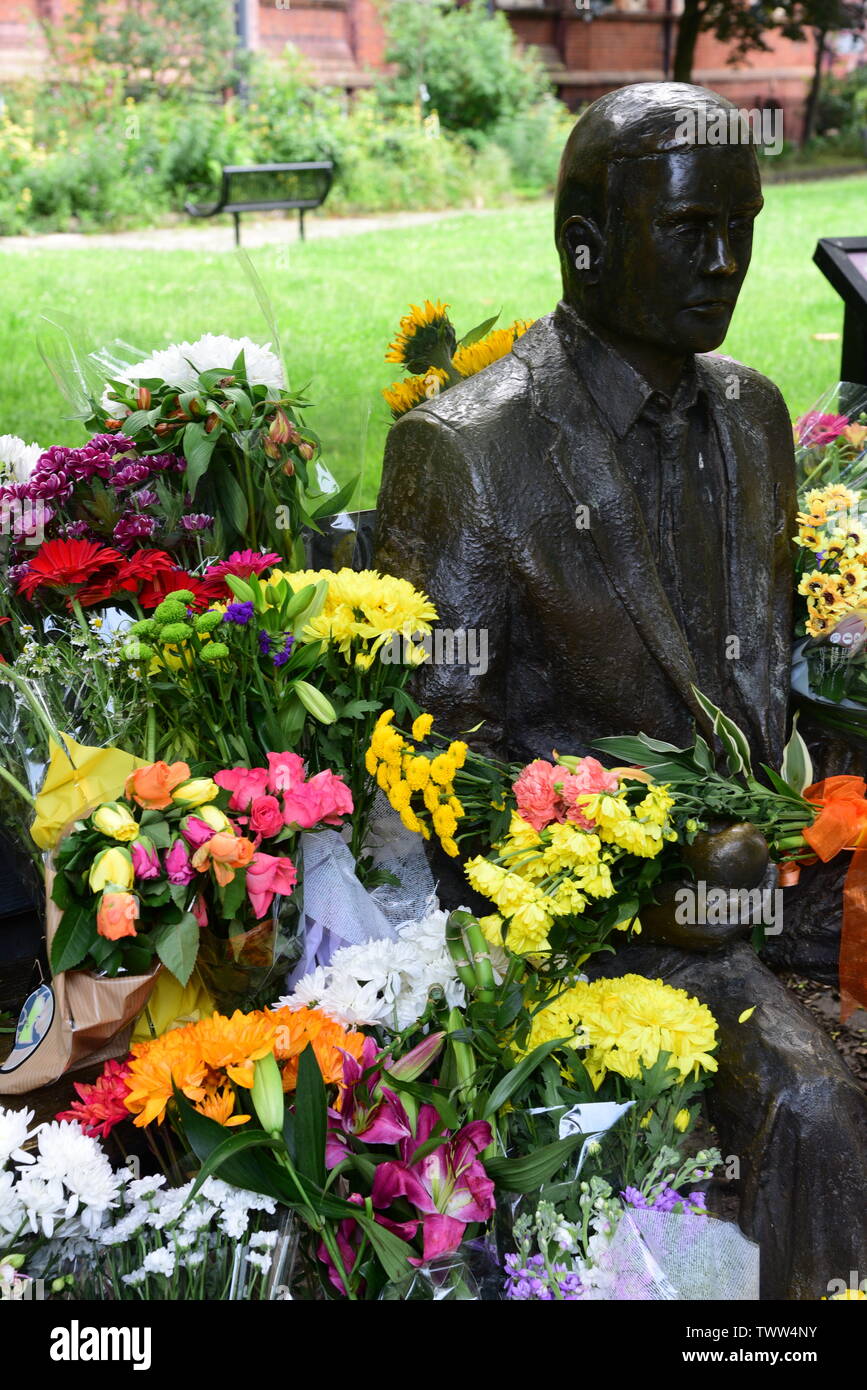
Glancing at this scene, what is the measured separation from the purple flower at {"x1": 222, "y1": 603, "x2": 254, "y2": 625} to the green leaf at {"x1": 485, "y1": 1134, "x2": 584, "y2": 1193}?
2.74 feet

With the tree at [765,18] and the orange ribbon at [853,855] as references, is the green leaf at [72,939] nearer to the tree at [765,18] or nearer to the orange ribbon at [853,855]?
the orange ribbon at [853,855]

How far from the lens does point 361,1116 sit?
1.75 metres

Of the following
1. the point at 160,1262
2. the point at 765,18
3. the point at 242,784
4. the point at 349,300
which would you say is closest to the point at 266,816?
the point at 242,784

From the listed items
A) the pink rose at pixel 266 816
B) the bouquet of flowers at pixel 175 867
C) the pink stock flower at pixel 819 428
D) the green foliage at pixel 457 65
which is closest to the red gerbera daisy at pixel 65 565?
the bouquet of flowers at pixel 175 867

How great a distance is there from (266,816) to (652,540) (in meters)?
0.88

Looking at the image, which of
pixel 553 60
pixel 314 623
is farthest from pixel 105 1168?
pixel 553 60

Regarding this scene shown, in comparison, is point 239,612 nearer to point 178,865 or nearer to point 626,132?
point 178,865

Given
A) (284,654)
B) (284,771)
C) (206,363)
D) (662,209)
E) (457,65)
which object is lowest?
(284,771)

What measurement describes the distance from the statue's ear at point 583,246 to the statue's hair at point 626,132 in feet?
0.05

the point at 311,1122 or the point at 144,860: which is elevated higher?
the point at 144,860

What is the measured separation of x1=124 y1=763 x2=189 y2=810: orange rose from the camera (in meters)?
1.94

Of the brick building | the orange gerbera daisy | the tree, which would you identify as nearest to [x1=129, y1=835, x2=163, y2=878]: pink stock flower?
the orange gerbera daisy

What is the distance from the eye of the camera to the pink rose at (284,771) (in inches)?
79.6

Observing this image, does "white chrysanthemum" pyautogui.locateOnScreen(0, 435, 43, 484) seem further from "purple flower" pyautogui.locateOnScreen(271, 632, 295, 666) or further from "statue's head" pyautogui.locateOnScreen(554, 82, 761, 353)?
"statue's head" pyautogui.locateOnScreen(554, 82, 761, 353)
